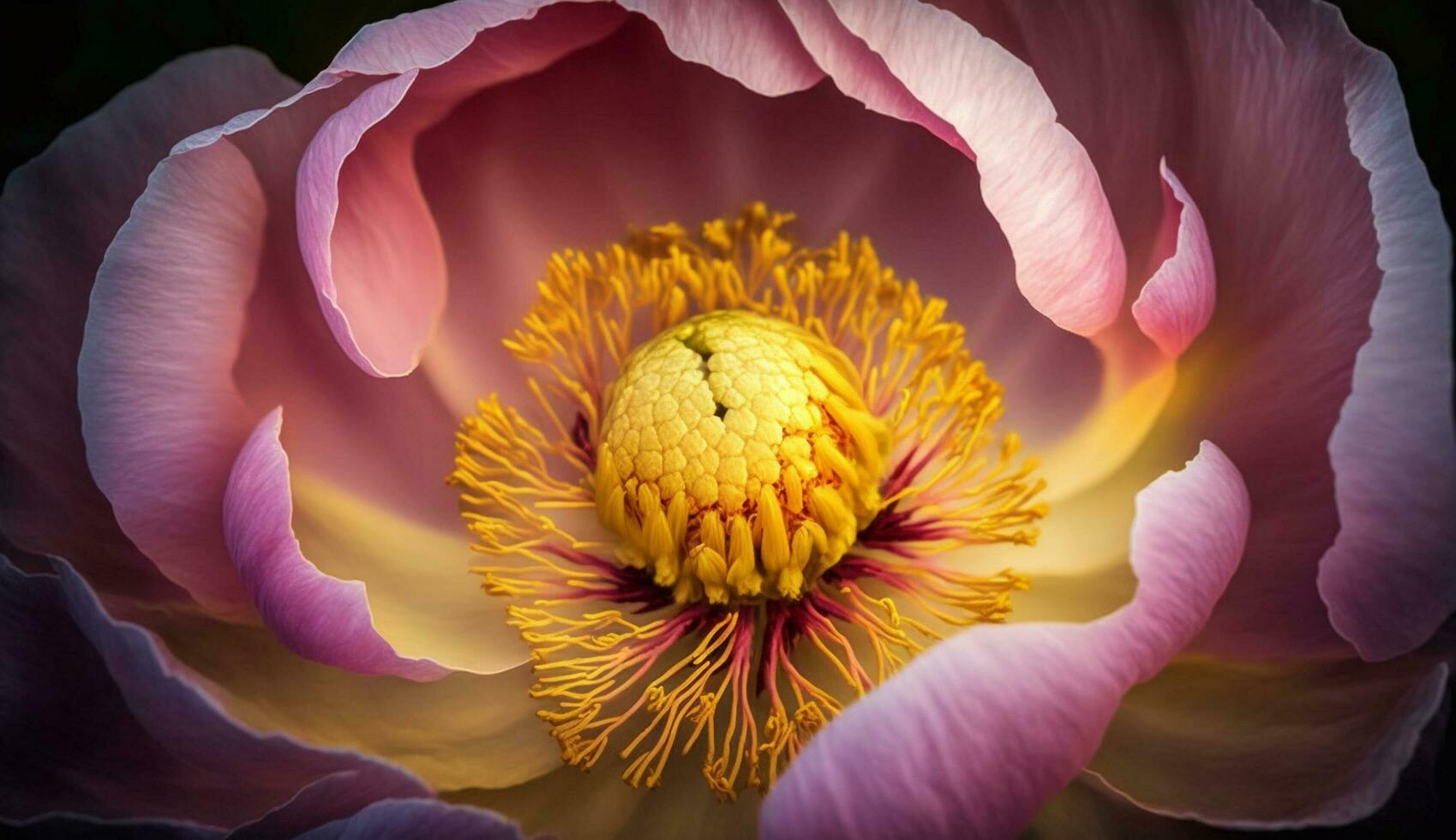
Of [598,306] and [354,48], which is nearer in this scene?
[354,48]

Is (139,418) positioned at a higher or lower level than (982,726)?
higher

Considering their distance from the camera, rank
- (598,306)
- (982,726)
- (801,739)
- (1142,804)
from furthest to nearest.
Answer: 1. (598,306)
2. (801,739)
3. (1142,804)
4. (982,726)

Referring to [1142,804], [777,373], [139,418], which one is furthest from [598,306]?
[1142,804]

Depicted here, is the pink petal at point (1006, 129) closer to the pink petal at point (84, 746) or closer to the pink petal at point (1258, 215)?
the pink petal at point (1258, 215)

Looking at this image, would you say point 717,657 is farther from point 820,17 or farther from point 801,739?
point 820,17

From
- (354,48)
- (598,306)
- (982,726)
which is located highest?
(354,48)

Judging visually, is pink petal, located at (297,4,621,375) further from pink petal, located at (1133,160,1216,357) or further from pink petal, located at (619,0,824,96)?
pink petal, located at (1133,160,1216,357)
